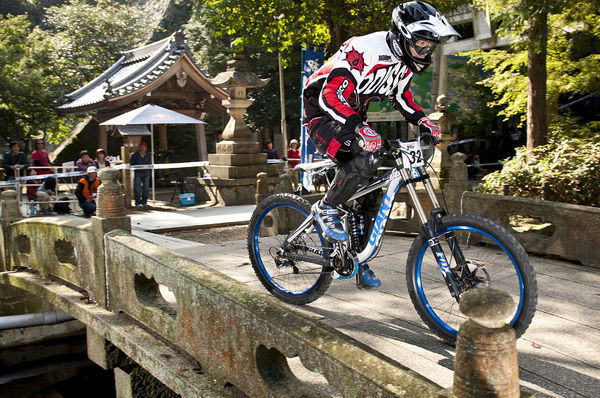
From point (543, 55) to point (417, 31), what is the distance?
23.8 ft

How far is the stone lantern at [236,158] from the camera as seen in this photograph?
589 inches

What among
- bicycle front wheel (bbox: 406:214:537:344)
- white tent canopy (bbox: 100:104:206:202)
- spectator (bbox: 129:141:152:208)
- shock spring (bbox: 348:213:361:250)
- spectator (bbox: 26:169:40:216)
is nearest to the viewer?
bicycle front wheel (bbox: 406:214:537:344)

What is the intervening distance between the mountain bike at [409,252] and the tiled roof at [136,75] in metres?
15.3

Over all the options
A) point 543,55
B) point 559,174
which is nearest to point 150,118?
point 543,55

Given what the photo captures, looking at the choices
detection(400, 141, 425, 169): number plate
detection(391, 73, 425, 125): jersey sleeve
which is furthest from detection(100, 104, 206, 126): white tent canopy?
detection(400, 141, 425, 169): number plate

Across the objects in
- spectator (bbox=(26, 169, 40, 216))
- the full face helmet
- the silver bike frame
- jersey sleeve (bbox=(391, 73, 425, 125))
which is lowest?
spectator (bbox=(26, 169, 40, 216))

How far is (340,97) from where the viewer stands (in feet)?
12.4

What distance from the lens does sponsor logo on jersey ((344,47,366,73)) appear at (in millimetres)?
3762

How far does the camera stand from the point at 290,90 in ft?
87.5

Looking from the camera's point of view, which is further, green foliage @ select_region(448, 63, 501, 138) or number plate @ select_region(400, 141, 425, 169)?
green foliage @ select_region(448, 63, 501, 138)

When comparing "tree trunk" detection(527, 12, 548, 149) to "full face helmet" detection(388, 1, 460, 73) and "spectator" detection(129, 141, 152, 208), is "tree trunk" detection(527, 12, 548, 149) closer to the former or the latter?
"full face helmet" detection(388, 1, 460, 73)

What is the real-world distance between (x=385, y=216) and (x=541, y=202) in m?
2.74

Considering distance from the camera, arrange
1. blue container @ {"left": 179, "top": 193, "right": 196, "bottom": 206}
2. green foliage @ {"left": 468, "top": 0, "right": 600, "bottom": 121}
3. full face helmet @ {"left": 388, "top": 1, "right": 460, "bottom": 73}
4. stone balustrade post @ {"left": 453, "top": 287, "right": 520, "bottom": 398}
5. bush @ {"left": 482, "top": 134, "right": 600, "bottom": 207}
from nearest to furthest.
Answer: stone balustrade post @ {"left": 453, "top": 287, "right": 520, "bottom": 398}, full face helmet @ {"left": 388, "top": 1, "right": 460, "bottom": 73}, bush @ {"left": 482, "top": 134, "right": 600, "bottom": 207}, green foliage @ {"left": 468, "top": 0, "right": 600, "bottom": 121}, blue container @ {"left": 179, "top": 193, "right": 196, "bottom": 206}

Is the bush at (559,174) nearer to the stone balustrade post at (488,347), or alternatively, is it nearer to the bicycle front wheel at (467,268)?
the bicycle front wheel at (467,268)
